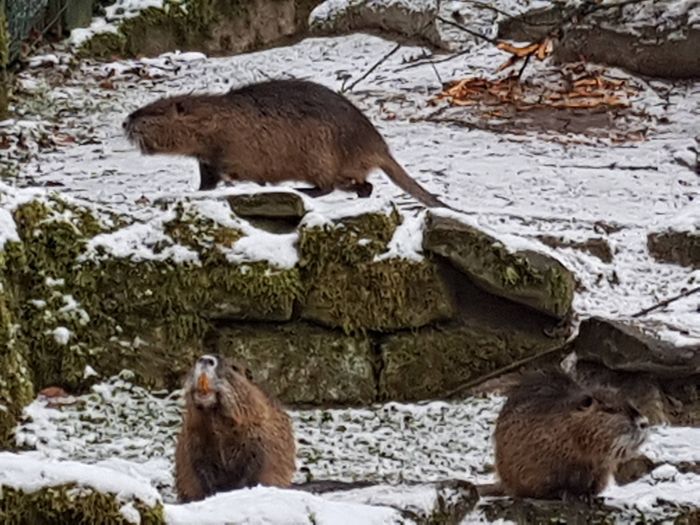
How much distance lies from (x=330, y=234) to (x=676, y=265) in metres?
1.82

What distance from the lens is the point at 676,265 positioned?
7355 millimetres

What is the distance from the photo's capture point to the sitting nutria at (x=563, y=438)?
503 centimetres

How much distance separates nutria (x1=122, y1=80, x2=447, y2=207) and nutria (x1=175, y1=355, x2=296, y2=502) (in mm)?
2171

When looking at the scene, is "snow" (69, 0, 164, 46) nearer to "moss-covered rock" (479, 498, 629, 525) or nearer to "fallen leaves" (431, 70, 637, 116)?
"fallen leaves" (431, 70, 637, 116)

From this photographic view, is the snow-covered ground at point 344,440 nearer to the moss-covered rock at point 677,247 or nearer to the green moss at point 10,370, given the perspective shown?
the green moss at point 10,370

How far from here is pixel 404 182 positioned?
22.9ft

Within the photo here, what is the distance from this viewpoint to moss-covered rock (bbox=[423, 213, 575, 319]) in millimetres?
6535

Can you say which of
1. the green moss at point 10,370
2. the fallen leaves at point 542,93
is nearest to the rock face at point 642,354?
the green moss at point 10,370

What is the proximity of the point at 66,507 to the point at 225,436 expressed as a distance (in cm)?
81

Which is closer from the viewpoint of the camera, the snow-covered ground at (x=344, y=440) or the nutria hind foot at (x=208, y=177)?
the snow-covered ground at (x=344, y=440)

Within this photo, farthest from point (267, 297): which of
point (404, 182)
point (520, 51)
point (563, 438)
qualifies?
point (520, 51)

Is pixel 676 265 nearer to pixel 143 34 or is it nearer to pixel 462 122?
pixel 462 122

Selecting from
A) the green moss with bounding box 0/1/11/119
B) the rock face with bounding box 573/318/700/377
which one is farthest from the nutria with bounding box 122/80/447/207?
the green moss with bounding box 0/1/11/119

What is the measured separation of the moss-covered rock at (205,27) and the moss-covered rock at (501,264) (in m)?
4.82
